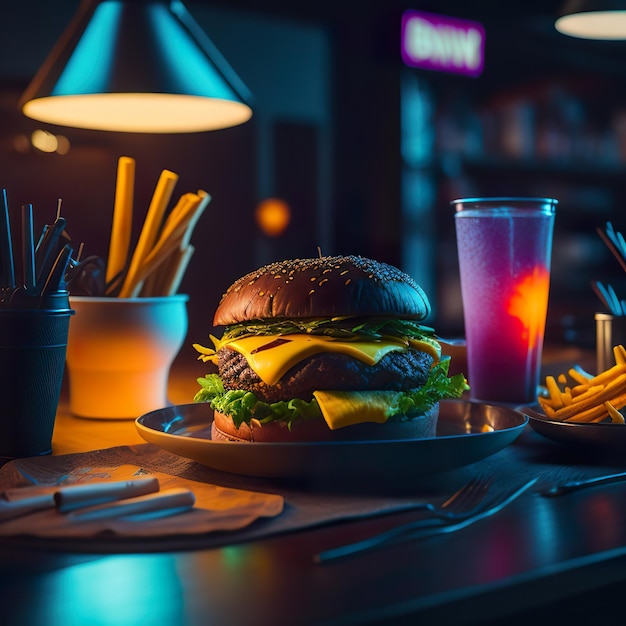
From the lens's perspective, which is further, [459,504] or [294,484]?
[294,484]

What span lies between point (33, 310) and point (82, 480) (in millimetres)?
316

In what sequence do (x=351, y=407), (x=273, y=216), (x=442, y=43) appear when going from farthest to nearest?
(x=273, y=216) < (x=442, y=43) < (x=351, y=407)

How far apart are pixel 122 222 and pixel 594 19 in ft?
5.30

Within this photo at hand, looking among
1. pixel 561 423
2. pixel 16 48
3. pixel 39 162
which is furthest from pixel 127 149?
pixel 561 423

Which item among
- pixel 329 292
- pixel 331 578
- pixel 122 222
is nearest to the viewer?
pixel 331 578

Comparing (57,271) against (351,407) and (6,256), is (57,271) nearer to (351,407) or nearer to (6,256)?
(6,256)

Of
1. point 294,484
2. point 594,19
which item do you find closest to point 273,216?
point 594,19

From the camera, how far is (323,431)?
1.12 meters

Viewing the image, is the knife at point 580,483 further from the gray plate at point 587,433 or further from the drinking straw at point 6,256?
the drinking straw at point 6,256

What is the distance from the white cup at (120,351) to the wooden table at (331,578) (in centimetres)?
83

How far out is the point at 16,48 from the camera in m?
4.61

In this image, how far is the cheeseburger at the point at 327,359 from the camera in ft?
3.70

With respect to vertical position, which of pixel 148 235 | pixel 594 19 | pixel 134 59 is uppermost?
pixel 594 19

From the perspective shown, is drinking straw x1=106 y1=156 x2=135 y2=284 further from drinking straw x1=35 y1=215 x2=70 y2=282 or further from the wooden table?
the wooden table
